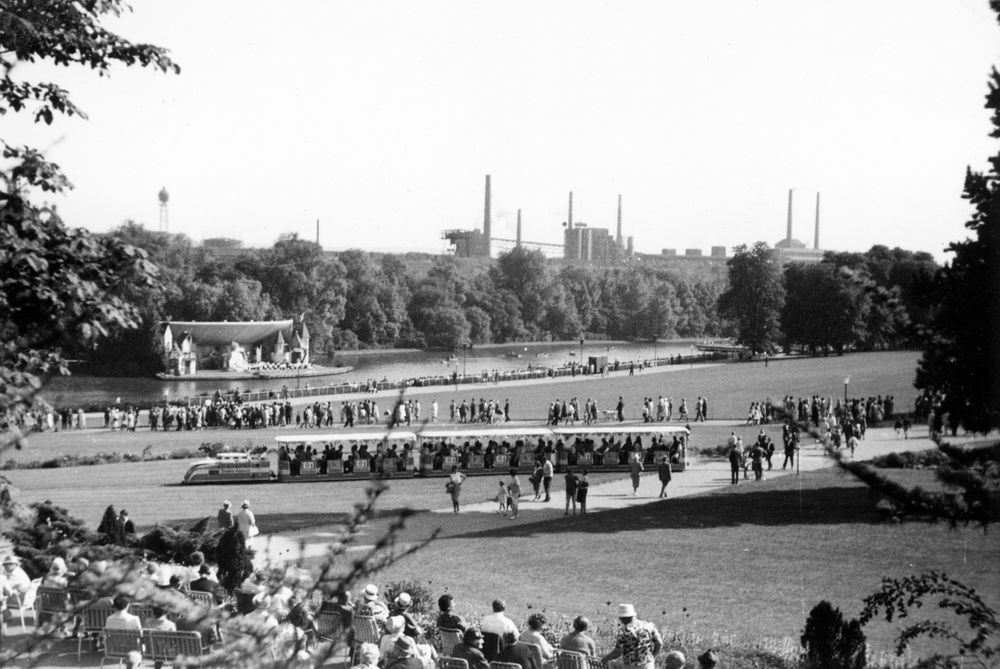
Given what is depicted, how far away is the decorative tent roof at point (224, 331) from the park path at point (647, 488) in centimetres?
6068

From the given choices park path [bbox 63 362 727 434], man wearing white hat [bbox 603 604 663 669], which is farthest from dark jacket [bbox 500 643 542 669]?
park path [bbox 63 362 727 434]

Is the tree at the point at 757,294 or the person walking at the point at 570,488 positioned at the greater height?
the tree at the point at 757,294

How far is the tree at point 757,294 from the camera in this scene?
294ft

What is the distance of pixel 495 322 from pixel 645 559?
108103 millimetres

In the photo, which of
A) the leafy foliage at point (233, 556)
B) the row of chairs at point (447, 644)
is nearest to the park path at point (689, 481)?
the leafy foliage at point (233, 556)

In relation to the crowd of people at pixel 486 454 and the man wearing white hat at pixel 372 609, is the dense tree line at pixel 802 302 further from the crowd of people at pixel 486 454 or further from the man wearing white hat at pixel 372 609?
the man wearing white hat at pixel 372 609

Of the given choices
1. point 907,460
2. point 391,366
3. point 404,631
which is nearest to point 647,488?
point 907,460

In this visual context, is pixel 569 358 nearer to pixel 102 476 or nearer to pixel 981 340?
pixel 102 476

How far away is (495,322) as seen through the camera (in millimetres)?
128375

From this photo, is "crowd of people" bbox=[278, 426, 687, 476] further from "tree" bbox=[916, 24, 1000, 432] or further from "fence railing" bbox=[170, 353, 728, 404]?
"fence railing" bbox=[170, 353, 728, 404]

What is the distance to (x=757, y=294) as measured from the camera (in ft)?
294

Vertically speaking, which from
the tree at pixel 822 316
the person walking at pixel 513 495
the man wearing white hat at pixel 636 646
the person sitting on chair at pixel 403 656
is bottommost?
the person walking at pixel 513 495

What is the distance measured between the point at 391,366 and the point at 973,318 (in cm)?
8356

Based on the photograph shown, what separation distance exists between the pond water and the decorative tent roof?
15.9 feet
